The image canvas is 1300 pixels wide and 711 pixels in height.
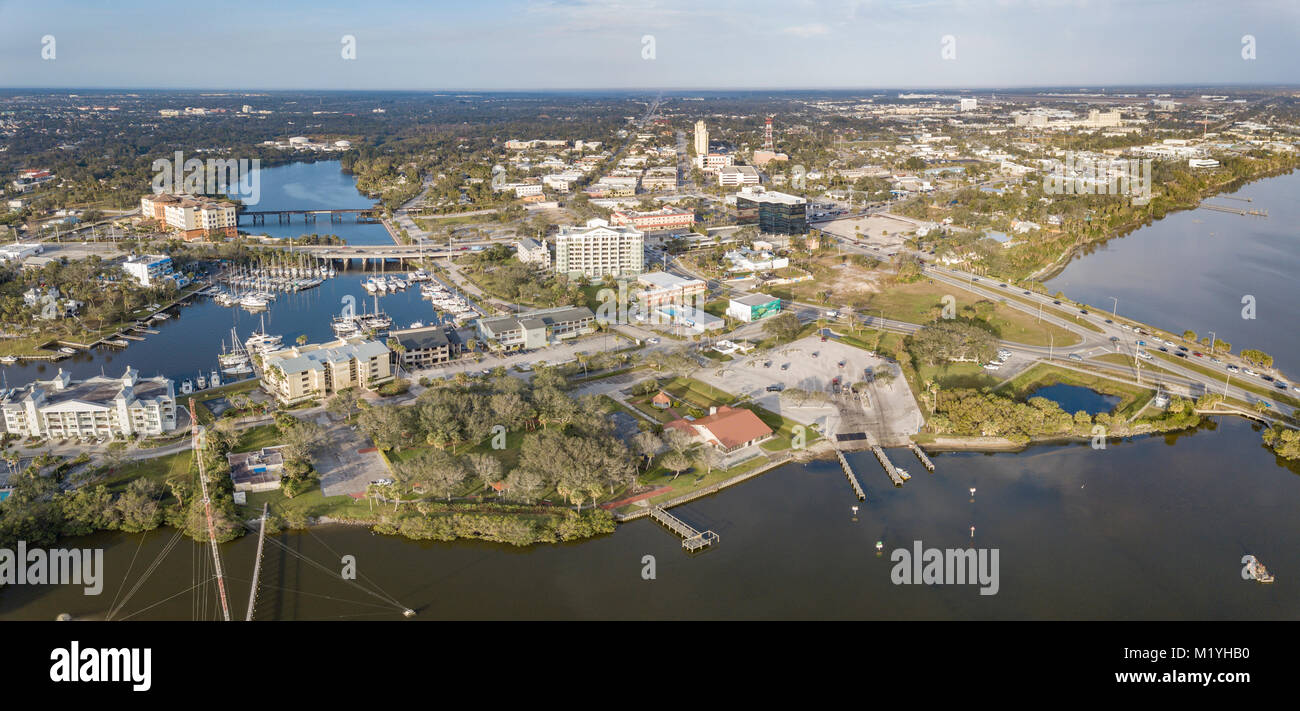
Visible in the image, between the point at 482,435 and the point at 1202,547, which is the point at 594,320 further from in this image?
the point at 1202,547

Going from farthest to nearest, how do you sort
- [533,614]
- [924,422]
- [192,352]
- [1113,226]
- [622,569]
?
[1113,226]
[192,352]
[924,422]
[622,569]
[533,614]

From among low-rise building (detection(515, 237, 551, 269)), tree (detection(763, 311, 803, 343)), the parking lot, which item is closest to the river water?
the parking lot

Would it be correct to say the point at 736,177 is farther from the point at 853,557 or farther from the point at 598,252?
the point at 853,557

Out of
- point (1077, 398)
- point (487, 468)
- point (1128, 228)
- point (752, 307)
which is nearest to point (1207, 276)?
point (1128, 228)

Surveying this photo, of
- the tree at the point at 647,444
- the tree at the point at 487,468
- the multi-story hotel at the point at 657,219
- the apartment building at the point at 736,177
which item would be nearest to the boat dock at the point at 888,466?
the tree at the point at 647,444

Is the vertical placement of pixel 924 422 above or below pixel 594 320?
below

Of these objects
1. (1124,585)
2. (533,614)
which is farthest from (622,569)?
(1124,585)
